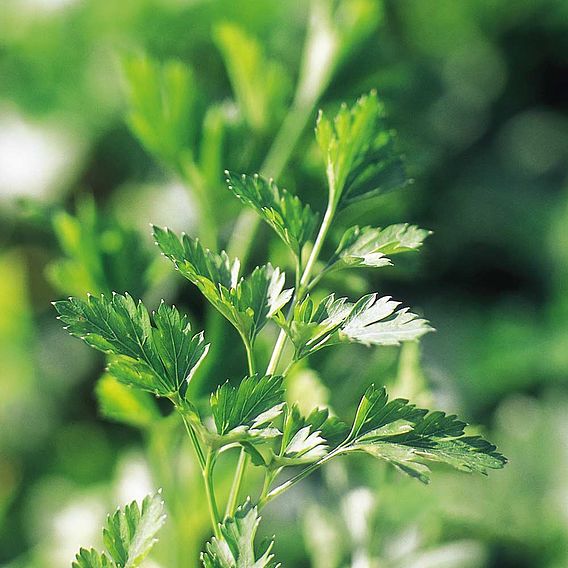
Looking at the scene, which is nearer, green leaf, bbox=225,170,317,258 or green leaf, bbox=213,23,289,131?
green leaf, bbox=225,170,317,258

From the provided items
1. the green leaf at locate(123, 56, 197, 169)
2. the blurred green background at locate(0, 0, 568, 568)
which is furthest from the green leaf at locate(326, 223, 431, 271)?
the green leaf at locate(123, 56, 197, 169)

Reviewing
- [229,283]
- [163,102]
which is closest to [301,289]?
[229,283]

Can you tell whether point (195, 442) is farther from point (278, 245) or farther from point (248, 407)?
point (278, 245)

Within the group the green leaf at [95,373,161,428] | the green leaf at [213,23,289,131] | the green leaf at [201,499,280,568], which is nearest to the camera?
the green leaf at [201,499,280,568]

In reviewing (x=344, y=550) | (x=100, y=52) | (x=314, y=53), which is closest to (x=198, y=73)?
(x=100, y=52)

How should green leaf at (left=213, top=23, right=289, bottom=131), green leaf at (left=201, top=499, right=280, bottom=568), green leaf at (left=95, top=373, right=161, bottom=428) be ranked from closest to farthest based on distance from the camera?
green leaf at (left=201, top=499, right=280, bottom=568) < green leaf at (left=95, top=373, right=161, bottom=428) < green leaf at (left=213, top=23, right=289, bottom=131)

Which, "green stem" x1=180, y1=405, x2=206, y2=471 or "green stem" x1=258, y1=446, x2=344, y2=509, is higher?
"green stem" x1=180, y1=405, x2=206, y2=471

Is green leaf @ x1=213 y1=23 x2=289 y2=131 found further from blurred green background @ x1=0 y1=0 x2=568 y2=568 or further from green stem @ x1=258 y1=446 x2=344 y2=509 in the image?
green stem @ x1=258 y1=446 x2=344 y2=509
